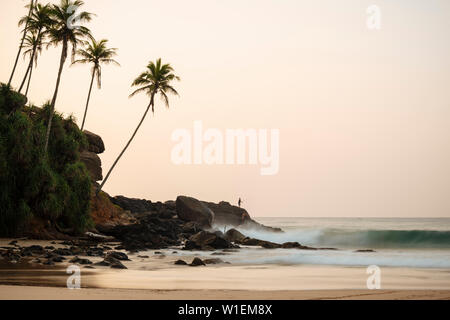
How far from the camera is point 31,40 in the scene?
39.4 metres

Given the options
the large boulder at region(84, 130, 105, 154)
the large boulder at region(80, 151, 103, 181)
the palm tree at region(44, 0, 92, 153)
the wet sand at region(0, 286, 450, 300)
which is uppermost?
the palm tree at region(44, 0, 92, 153)

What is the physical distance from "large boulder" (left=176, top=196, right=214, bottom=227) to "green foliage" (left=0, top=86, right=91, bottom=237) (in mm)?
19328

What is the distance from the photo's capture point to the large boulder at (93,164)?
1663 inches

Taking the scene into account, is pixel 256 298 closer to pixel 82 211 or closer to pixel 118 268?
pixel 118 268

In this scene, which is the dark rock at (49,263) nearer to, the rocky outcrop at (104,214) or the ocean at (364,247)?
the ocean at (364,247)

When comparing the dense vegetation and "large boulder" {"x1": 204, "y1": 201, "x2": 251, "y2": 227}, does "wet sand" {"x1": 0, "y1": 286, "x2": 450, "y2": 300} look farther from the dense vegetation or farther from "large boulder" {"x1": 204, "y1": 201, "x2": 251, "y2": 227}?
"large boulder" {"x1": 204, "y1": 201, "x2": 251, "y2": 227}

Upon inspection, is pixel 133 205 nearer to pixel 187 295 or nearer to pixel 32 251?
pixel 32 251

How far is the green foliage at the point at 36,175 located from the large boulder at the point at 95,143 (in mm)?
12503

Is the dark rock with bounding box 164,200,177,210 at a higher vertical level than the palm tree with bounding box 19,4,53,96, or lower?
lower

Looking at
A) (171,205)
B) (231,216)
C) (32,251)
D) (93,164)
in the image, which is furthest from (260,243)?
(231,216)

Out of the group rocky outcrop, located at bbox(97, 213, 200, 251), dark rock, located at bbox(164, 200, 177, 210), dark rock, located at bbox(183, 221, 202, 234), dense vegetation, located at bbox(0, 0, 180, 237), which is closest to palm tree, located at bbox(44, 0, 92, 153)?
dense vegetation, located at bbox(0, 0, 180, 237)

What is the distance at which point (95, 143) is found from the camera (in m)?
44.7

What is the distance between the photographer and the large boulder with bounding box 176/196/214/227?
49.0m

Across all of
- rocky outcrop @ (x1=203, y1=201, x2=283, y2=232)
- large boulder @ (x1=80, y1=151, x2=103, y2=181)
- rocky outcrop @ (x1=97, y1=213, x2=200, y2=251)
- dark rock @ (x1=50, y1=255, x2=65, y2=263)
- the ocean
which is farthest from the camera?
rocky outcrop @ (x1=203, y1=201, x2=283, y2=232)
